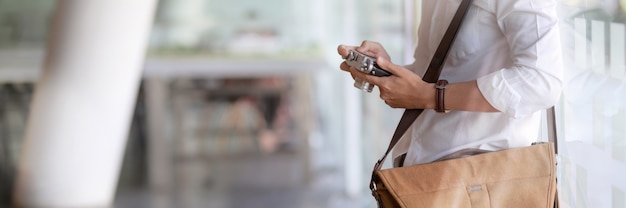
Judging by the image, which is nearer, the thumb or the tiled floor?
the thumb

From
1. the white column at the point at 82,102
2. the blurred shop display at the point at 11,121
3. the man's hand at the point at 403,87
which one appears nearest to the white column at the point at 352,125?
the white column at the point at 82,102

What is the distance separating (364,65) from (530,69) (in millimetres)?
235

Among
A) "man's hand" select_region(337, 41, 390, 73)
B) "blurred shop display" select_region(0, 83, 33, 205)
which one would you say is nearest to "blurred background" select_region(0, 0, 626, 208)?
"blurred shop display" select_region(0, 83, 33, 205)

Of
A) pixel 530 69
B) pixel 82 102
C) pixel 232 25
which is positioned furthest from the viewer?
pixel 232 25

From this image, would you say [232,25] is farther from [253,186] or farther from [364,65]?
[364,65]

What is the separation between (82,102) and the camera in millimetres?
3877

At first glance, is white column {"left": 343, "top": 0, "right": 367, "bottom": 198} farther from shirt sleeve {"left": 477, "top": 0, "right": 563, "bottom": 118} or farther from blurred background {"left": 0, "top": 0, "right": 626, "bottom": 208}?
shirt sleeve {"left": 477, "top": 0, "right": 563, "bottom": 118}

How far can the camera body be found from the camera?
1110mm

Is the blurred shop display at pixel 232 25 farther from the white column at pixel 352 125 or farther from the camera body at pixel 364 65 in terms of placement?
the camera body at pixel 364 65

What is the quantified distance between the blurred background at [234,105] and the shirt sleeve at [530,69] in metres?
2.60

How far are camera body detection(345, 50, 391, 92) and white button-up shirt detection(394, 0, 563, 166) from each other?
114 millimetres

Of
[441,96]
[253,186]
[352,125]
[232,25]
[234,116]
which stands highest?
[441,96]

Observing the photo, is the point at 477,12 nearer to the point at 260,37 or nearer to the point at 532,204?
the point at 532,204

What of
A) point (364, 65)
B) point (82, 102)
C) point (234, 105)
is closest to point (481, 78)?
point (364, 65)
